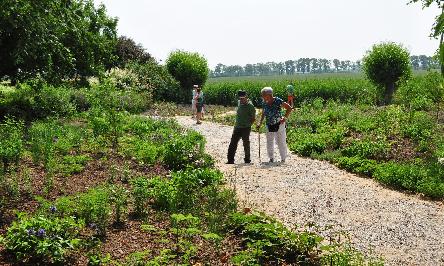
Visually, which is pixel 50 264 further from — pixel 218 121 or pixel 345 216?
pixel 218 121

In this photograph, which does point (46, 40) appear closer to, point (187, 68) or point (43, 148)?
point (43, 148)

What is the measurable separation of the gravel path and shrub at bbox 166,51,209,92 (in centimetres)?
2175

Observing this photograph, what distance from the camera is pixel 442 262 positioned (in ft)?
20.2

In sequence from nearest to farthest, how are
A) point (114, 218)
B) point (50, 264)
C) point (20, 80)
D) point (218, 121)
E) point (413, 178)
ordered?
1. point (50, 264)
2. point (114, 218)
3. point (413, 178)
4. point (20, 80)
5. point (218, 121)

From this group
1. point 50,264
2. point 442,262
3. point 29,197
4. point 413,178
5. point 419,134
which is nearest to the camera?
point 50,264

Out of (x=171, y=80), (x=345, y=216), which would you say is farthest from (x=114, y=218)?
(x=171, y=80)

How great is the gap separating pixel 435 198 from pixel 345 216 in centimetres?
255

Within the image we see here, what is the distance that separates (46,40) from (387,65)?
2237 cm

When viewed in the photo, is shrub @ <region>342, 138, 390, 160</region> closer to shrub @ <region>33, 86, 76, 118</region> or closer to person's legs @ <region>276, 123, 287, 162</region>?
person's legs @ <region>276, 123, 287, 162</region>

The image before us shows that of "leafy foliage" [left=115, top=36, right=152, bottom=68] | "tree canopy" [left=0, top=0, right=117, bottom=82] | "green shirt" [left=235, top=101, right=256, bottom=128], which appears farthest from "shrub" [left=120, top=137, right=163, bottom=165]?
"leafy foliage" [left=115, top=36, right=152, bottom=68]

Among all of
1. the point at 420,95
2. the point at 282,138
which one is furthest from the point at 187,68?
the point at 282,138

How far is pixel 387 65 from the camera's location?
1156 inches

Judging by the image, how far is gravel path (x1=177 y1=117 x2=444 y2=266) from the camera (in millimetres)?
6719

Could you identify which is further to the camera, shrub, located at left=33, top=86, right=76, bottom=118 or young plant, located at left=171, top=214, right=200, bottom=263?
shrub, located at left=33, top=86, right=76, bottom=118
